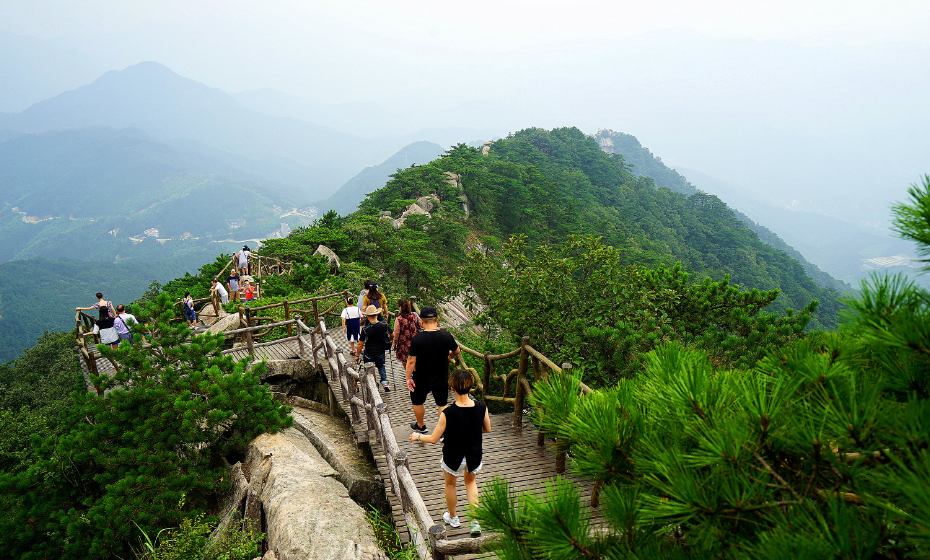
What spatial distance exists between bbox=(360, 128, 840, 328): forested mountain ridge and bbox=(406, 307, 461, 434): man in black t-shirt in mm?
24454

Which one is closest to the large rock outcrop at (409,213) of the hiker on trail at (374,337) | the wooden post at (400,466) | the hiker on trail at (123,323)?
the hiker on trail at (123,323)

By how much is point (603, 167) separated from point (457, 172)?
33.3 meters

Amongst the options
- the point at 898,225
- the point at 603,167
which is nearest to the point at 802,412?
the point at 898,225

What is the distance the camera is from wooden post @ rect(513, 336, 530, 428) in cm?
587

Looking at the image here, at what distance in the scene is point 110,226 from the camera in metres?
197

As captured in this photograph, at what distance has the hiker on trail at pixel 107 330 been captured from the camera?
30.1ft

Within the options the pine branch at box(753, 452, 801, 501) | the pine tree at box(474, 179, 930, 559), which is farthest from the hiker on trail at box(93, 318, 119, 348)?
the pine branch at box(753, 452, 801, 501)

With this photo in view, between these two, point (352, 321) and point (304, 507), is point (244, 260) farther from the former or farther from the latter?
point (304, 507)

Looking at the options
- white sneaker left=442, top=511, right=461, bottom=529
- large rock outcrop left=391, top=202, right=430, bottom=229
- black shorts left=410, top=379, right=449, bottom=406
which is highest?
large rock outcrop left=391, top=202, right=430, bottom=229

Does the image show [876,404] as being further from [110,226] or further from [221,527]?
[110,226]

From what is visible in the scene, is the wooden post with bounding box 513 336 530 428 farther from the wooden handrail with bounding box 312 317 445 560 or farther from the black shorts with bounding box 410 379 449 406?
the wooden handrail with bounding box 312 317 445 560

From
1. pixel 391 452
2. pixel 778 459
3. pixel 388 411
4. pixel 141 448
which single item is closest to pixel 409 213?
pixel 388 411

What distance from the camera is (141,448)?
18.4ft

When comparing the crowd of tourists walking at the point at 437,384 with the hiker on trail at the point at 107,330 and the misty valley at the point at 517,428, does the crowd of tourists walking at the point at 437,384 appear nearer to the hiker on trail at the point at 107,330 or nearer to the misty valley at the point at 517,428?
the misty valley at the point at 517,428
